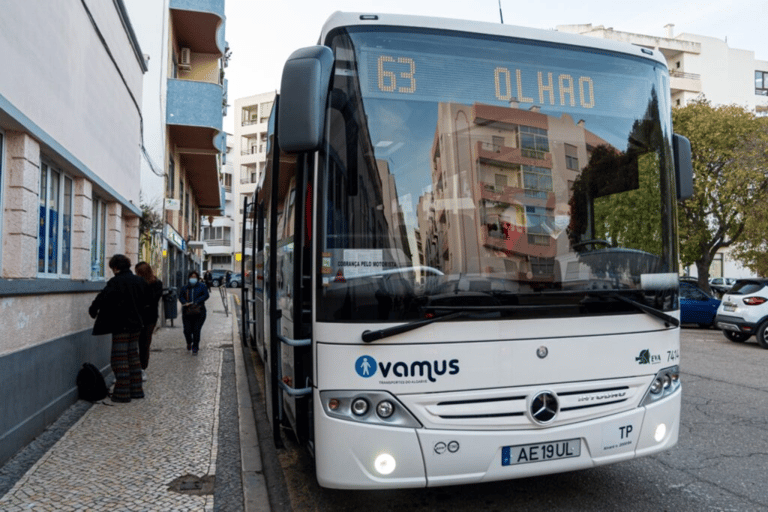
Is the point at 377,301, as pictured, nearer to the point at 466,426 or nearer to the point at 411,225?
the point at 411,225

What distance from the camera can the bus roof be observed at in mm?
3723

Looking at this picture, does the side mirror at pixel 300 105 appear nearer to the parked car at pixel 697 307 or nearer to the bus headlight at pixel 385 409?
the bus headlight at pixel 385 409

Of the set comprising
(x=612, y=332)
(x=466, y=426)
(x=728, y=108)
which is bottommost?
(x=466, y=426)

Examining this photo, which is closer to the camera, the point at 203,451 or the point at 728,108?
the point at 203,451

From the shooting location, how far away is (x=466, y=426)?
356 centimetres

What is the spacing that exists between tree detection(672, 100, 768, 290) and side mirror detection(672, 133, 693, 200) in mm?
18144

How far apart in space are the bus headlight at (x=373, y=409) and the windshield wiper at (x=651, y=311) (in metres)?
1.46

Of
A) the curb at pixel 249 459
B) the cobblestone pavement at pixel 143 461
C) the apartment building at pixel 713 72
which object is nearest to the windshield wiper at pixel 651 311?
the curb at pixel 249 459

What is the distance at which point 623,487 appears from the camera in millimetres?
4602

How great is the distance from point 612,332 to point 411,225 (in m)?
1.43

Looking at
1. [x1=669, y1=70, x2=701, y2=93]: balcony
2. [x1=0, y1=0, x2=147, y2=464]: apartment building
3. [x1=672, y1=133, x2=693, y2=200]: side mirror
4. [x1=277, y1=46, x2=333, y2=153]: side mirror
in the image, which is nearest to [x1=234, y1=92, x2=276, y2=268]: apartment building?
[x1=669, y1=70, x2=701, y2=93]: balcony

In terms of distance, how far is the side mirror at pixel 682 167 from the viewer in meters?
4.50

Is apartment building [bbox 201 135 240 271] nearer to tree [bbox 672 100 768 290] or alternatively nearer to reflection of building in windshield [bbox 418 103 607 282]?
tree [bbox 672 100 768 290]

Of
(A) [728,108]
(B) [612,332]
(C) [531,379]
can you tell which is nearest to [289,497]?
(C) [531,379]
